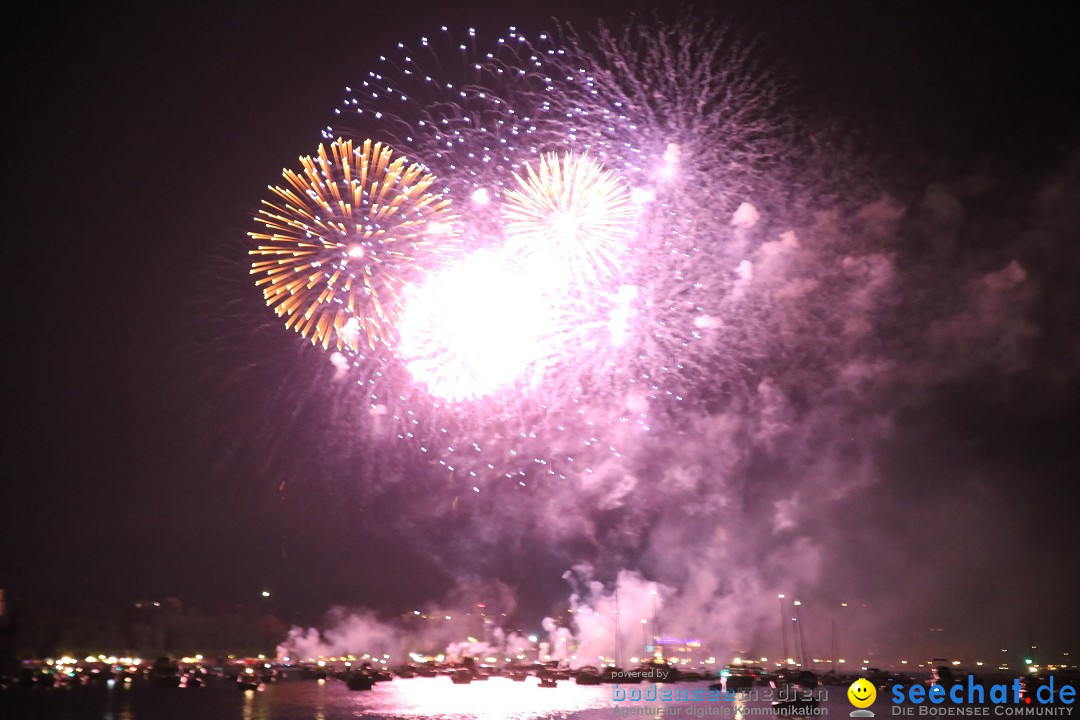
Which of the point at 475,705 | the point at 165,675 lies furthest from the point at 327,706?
the point at 165,675

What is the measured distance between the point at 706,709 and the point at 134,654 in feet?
256

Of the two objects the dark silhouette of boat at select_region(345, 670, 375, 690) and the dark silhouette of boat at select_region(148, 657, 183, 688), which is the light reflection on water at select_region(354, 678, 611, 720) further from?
the dark silhouette of boat at select_region(148, 657, 183, 688)

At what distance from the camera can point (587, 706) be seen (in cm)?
7144

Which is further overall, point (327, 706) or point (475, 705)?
point (475, 705)

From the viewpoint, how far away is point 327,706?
233 ft

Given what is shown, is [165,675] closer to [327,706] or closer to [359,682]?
[359,682]

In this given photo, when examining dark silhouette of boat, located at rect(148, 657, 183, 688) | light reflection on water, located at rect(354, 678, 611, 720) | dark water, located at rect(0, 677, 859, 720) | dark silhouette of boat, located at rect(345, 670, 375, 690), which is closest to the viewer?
dark water, located at rect(0, 677, 859, 720)

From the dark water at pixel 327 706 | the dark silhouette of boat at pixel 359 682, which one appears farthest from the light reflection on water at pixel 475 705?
the dark silhouette of boat at pixel 359 682

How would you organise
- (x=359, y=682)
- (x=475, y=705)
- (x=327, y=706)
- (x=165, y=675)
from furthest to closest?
1. (x=359, y=682)
2. (x=165, y=675)
3. (x=475, y=705)
4. (x=327, y=706)

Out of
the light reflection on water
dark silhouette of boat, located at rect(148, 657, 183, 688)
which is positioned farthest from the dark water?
dark silhouette of boat, located at rect(148, 657, 183, 688)

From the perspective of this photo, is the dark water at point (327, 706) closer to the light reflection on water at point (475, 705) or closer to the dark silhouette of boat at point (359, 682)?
the light reflection on water at point (475, 705)

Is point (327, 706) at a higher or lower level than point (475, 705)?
higher

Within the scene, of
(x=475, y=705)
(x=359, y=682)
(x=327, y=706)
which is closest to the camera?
(x=327, y=706)

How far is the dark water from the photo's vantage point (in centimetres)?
5950
